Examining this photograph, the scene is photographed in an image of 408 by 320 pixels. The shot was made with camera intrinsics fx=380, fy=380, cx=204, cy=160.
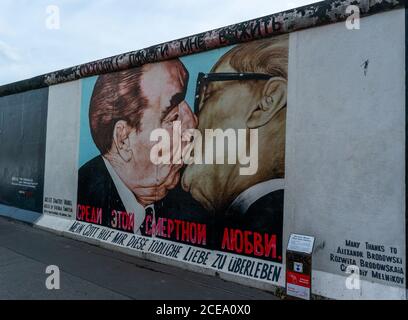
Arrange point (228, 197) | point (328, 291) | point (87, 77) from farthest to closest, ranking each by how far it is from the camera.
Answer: point (87, 77), point (228, 197), point (328, 291)

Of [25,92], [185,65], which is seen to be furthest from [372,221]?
[25,92]

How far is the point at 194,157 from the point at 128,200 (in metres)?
1.94

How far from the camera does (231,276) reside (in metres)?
5.65

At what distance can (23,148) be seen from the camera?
35.2 feet

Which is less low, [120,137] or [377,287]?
[120,137]

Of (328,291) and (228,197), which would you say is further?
(228,197)

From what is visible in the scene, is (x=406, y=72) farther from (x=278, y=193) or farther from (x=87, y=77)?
(x=87, y=77)

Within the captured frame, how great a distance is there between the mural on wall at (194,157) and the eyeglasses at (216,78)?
17mm

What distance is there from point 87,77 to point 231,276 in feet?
18.6
